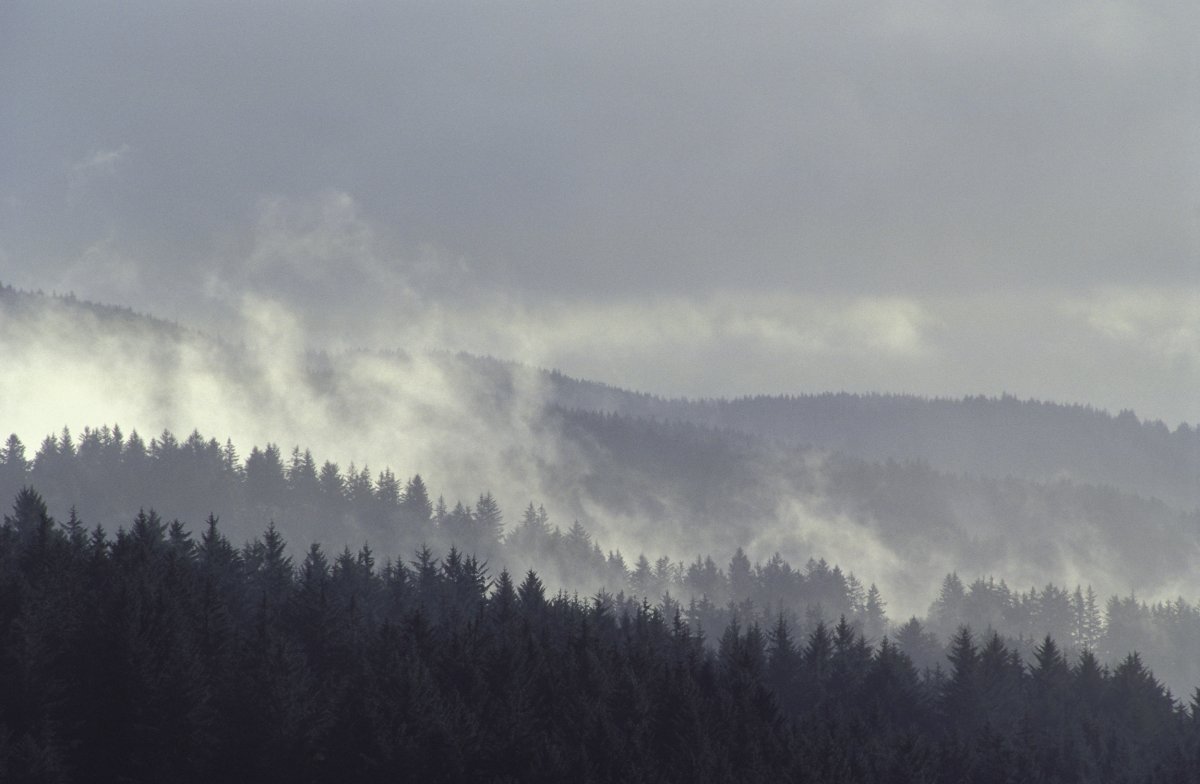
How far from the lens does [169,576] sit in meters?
78.2

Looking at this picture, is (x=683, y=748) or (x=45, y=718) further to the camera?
(x=683, y=748)

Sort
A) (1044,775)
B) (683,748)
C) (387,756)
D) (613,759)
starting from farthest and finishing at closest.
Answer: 1. (1044,775)
2. (683,748)
3. (613,759)
4. (387,756)

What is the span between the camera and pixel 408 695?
6544 cm

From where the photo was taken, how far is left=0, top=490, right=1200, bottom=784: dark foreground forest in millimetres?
61281

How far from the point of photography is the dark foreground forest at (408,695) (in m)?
61.3

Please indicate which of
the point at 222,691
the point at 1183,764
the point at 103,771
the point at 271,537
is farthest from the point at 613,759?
the point at 1183,764

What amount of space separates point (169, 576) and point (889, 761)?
130ft

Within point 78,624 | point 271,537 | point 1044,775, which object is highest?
point 271,537

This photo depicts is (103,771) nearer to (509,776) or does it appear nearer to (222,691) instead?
(222,691)

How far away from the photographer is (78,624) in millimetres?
66188

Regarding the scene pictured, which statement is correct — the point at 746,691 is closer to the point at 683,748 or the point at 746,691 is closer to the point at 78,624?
the point at 683,748

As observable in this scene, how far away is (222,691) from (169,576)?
565 inches

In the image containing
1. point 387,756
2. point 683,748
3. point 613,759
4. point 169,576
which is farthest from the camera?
point 169,576

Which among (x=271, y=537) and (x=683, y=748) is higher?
(x=271, y=537)
